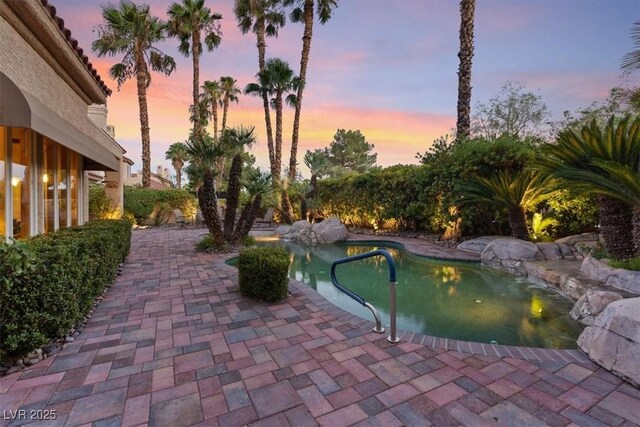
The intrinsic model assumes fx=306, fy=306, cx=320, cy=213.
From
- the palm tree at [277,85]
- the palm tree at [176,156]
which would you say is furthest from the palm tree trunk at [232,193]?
the palm tree at [176,156]

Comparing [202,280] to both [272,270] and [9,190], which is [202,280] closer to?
[272,270]

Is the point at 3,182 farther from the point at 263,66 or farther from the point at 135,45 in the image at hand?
the point at 135,45

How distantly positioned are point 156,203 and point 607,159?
2065 cm

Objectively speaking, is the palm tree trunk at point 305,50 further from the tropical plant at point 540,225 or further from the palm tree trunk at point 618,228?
the palm tree trunk at point 618,228

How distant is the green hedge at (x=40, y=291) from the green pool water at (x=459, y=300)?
4073 mm


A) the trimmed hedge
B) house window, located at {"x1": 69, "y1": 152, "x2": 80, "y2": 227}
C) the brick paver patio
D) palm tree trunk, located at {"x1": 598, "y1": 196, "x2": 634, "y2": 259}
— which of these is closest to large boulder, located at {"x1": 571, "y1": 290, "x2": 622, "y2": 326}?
the brick paver patio

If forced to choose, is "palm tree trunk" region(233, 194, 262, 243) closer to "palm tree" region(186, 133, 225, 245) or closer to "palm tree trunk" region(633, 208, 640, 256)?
"palm tree" region(186, 133, 225, 245)

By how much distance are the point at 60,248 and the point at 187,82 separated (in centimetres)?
2417

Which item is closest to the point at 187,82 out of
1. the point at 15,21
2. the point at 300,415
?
the point at 15,21

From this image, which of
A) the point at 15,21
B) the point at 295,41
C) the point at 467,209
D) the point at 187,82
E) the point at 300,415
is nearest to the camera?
the point at 300,415

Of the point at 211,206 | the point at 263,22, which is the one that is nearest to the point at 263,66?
the point at 263,22

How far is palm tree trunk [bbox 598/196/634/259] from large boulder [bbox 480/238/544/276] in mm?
1686

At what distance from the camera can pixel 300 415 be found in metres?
2.42

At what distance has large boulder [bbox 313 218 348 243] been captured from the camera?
14.1 m
